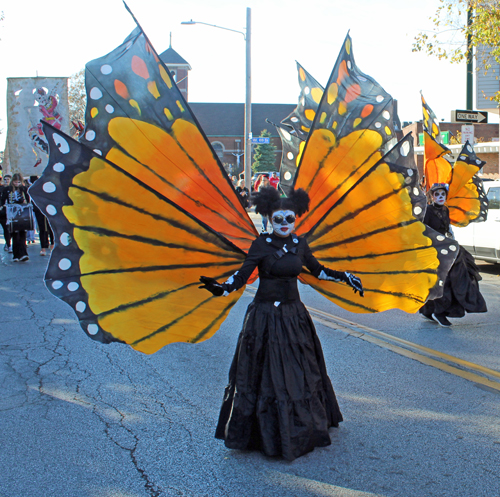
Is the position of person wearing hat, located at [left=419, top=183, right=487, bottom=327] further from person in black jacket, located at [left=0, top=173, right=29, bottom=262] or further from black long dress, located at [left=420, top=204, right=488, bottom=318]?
person in black jacket, located at [left=0, top=173, right=29, bottom=262]

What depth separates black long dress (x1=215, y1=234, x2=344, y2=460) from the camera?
337cm

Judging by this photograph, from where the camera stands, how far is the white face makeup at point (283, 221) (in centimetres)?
352

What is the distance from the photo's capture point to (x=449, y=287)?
6738mm

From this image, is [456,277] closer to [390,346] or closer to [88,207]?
[390,346]

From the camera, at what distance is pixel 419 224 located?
378cm

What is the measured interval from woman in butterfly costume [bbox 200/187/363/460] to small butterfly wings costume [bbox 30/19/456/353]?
298 millimetres

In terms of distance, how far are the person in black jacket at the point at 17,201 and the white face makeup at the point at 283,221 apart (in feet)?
34.1

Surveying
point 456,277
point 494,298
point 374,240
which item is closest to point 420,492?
point 374,240

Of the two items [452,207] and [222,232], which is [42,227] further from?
[222,232]

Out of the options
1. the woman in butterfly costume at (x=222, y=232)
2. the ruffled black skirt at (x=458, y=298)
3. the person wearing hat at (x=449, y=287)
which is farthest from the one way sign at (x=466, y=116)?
the woman in butterfly costume at (x=222, y=232)

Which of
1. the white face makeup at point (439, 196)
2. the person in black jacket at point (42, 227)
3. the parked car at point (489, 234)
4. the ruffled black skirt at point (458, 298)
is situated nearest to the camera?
the ruffled black skirt at point (458, 298)

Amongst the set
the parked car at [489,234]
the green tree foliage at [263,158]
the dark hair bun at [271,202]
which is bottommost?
the parked car at [489,234]

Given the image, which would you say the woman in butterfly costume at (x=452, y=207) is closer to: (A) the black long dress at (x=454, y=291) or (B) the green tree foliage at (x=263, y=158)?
(A) the black long dress at (x=454, y=291)

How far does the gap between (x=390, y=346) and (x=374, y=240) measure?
238 cm
